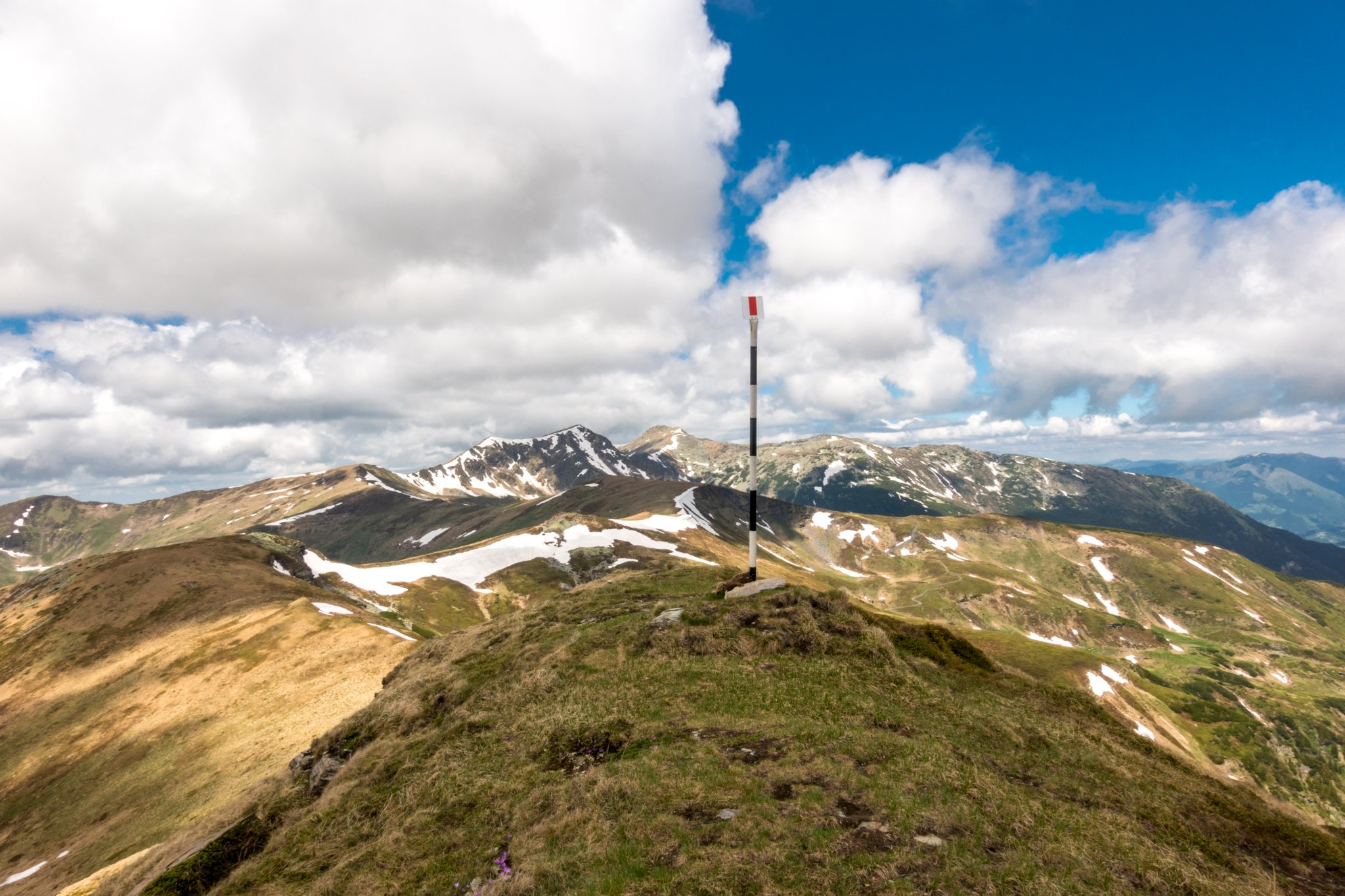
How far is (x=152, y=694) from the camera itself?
56.8 meters

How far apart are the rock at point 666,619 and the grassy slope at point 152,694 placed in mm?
30263

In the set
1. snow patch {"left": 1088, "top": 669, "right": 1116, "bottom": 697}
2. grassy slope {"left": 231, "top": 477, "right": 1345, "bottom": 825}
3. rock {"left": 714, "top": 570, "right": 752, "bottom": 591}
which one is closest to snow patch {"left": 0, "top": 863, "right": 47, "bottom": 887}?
rock {"left": 714, "top": 570, "right": 752, "bottom": 591}

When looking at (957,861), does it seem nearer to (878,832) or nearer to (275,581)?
(878,832)

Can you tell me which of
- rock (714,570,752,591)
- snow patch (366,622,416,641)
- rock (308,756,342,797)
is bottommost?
snow patch (366,622,416,641)

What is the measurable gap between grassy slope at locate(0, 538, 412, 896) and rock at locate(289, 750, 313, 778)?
15.7 meters

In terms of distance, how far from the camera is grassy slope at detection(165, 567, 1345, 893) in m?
12.3

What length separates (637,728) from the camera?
20.2 meters

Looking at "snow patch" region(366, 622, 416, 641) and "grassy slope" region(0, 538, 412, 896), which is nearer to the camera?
"grassy slope" region(0, 538, 412, 896)

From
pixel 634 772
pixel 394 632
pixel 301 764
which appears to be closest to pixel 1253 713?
pixel 634 772

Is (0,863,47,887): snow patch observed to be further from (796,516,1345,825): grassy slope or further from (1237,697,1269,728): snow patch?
(1237,697,1269,728): snow patch

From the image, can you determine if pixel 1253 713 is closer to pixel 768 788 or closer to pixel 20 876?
pixel 768 788

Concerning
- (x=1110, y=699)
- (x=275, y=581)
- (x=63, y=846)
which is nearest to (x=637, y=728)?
(x=63, y=846)

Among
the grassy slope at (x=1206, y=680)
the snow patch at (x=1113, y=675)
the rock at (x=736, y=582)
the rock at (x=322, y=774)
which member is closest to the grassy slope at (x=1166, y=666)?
the grassy slope at (x=1206, y=680)

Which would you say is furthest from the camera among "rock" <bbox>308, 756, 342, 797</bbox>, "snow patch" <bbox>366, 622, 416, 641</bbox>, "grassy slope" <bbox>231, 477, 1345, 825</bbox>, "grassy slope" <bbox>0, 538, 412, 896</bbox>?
"grassy slope" <bbox>231, 477, 1345, 825</bbox>
